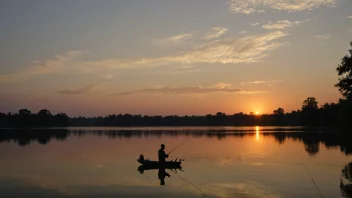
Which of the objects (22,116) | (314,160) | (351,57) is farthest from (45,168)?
(22,116)

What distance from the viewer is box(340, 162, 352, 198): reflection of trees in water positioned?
1800 centimetres

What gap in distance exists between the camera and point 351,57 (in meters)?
31.3

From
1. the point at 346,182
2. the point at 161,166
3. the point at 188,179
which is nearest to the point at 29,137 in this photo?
the point at 161,166

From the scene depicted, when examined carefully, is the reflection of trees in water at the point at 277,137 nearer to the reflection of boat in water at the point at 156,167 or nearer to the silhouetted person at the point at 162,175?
the reflection of boat in water at the point at 156,167

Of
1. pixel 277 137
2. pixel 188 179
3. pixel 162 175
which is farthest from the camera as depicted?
pixel 277 137

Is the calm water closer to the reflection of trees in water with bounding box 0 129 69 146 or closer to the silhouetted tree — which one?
the reflection of trees in water with bounding box 0 129 69 146

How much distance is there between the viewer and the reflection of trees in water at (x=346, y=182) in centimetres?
1800

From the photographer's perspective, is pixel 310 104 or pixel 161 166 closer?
pixel 161 166

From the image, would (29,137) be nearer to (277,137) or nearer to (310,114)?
(277,137)

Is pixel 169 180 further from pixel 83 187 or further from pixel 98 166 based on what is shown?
pixel 98 166

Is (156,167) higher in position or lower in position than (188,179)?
higher

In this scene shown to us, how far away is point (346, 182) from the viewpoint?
20891mm

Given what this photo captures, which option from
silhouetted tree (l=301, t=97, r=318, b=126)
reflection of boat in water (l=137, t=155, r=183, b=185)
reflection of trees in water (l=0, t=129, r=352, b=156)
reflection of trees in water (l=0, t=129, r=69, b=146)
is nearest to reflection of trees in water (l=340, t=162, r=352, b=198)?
reflection of boat in water (l=137, t=155, r=183, b=185)

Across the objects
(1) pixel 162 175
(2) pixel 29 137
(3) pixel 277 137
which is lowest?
(1) pixel 162 175
